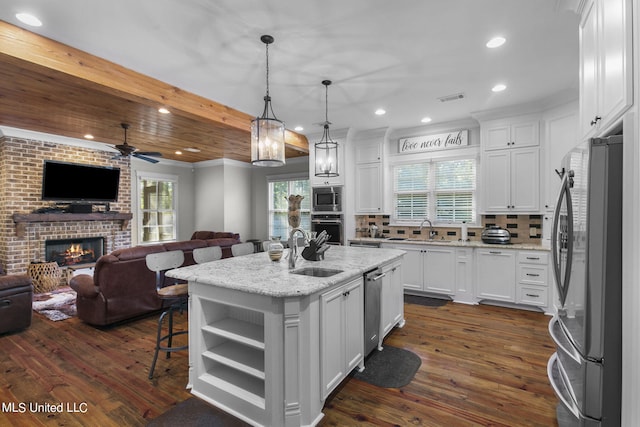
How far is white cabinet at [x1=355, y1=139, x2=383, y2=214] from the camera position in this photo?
5.70 meters

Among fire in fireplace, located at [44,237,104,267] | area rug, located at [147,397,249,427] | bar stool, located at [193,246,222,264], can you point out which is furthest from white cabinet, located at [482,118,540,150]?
fire in fireplace, located at [44,237,104,267]

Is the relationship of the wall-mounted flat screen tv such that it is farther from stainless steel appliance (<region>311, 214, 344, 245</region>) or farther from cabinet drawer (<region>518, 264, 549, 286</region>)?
cabinet drawer (<region>518, 264, 549, 286</region>)

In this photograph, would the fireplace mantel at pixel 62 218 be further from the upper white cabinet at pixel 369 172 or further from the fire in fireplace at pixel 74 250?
the upper white cabinet at pixel 369 172

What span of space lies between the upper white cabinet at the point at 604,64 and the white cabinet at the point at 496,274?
2687mm

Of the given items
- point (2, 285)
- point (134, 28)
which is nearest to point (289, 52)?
point (134, 28)

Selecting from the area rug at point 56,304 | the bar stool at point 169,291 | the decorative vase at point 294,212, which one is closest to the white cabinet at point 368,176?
the decorative vase at point 294,212

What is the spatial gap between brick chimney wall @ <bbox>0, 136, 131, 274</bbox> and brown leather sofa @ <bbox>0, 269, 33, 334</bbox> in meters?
2.58

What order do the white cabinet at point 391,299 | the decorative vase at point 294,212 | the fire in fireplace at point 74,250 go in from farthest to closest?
the fire in fireplace at point 74,250 → the decorative vase at point 294,212 → the white cabinet at point 391,299

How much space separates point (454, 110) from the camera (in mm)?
4652

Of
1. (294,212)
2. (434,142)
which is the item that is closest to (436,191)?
(434,142)

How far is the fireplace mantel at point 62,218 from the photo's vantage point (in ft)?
17.7

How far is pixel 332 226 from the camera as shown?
19.0 feet

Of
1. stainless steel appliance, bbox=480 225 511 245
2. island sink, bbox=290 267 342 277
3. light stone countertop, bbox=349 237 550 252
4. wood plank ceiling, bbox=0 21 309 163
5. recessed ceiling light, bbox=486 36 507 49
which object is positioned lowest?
island sink, bbox=290 267 342 277

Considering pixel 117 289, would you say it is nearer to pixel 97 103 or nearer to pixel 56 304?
pixel 56 304
